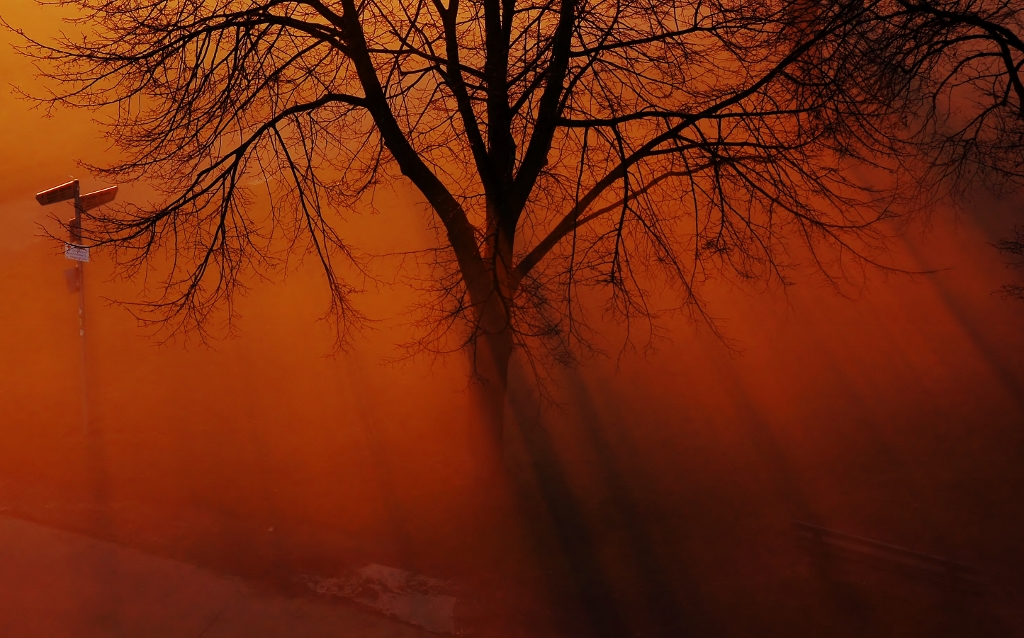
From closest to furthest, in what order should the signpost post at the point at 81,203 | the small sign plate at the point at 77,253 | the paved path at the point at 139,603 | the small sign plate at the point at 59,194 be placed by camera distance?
1. the paved path at the point at 139,603
2. the small sign plate at the point at 77,253
3. the signpost post at the point at 81,203
4. the small sign plate at the point at 59,194

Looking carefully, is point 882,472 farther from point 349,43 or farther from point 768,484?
point 349,43

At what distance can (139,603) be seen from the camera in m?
7.16

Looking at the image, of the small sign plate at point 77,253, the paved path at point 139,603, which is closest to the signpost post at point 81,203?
the small sign plate at point 77,253

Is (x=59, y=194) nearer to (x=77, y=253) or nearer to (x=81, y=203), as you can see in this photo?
(x=81, y=203)

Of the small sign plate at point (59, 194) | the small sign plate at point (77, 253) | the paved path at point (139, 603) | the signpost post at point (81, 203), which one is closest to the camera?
the paved path at point (139, 603)

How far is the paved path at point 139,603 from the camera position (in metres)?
6.81

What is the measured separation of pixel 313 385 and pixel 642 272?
3.84m

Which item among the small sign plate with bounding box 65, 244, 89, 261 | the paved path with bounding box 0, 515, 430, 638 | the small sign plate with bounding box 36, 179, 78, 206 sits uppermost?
the small sign plate with bounding box 36, 179, 78, 206

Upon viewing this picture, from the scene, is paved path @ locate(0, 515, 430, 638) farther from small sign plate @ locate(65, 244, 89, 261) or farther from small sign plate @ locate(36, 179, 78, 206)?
small sign plate @ locate(36, 179, 78, 206)

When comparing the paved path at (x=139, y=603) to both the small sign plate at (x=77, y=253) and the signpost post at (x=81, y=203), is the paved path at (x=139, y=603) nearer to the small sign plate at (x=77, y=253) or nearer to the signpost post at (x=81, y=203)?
the signpost post at (x=81, y=203)

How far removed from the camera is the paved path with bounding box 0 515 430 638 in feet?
22.4

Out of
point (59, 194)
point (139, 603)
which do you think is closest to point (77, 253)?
point (59, 194)

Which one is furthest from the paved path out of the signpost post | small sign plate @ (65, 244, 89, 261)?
small sign plate @ (65, 244, 89, 261)

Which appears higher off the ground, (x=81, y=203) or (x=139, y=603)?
(x=81, y=203)
